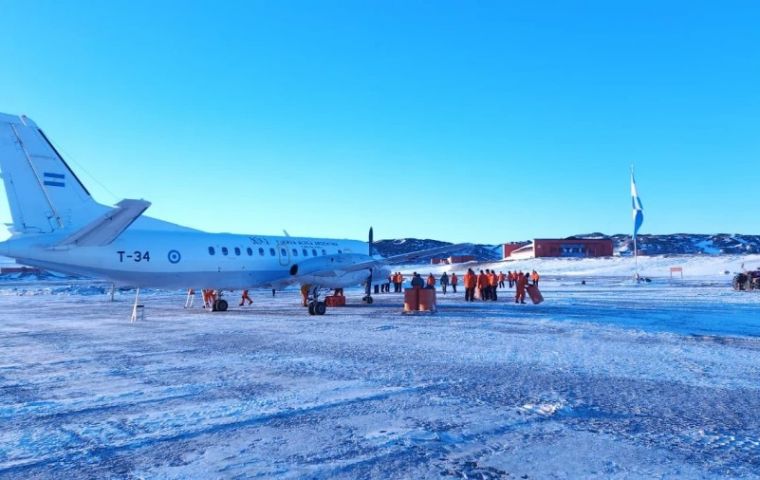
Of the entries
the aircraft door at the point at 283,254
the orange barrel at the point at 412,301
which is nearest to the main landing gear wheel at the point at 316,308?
the orange barrel at the point at 412,301

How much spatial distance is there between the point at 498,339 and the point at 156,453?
28.5 ft

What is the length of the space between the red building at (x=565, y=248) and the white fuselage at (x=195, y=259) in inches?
2764

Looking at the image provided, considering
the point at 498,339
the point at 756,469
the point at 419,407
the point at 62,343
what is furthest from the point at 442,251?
the point at 756,469

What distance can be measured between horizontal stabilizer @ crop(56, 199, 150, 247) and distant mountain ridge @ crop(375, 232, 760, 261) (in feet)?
428

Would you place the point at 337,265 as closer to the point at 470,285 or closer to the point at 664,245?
the point at 470,285

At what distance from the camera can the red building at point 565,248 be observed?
90.8 metres

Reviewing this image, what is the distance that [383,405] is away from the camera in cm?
625

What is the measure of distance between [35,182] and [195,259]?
216 inches

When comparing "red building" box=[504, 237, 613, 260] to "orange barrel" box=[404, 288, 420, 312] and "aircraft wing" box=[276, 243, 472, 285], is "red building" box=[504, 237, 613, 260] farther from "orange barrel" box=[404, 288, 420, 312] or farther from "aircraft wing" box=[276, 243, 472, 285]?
"orange barrel" box=[404, 288, 420, 312]

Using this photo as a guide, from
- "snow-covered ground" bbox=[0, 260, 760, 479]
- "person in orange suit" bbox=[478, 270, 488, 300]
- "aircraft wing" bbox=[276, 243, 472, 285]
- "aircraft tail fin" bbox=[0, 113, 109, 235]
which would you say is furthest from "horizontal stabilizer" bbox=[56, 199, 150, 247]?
"person in orange suit" bbox=[478, 270, 488, 300]

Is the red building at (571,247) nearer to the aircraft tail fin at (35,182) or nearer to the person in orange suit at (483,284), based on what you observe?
the person in orange suit at (483,284)

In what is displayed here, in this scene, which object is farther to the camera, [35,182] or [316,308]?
[316,308]

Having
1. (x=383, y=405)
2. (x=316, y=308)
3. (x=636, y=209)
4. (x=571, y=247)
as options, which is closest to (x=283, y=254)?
(x=316, y=308)

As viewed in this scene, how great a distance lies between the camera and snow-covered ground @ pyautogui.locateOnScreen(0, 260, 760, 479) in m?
4.39
